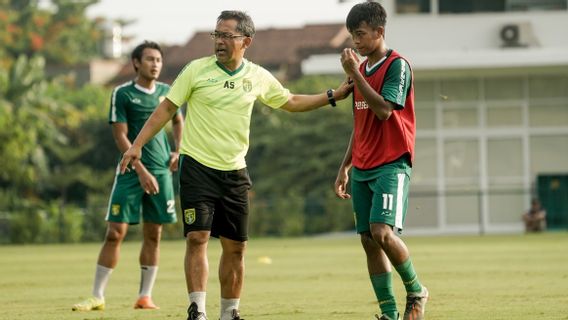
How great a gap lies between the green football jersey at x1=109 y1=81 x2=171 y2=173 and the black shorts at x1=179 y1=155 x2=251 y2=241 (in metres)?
2.77

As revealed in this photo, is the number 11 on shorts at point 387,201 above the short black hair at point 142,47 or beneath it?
beneath

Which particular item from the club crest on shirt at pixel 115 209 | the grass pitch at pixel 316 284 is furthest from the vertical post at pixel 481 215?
the club crest on shirt at pixel 115 209

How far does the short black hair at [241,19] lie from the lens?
9.79 metres

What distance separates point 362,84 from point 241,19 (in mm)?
1205

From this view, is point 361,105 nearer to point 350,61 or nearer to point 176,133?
point 350,61

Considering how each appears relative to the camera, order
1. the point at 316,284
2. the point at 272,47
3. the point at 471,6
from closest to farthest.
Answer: the point at 316,284 → the point at 471,6 → the point at 272,47

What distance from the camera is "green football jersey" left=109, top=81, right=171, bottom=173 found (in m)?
12.5

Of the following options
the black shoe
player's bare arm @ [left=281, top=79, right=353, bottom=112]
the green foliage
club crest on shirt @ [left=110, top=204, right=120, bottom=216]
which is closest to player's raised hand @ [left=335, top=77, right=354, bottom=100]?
→ player's bare arm @ [left=281, top=79, right=353, bottom=112]

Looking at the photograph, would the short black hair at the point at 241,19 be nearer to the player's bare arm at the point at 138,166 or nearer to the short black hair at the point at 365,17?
the short black hair at the point at 365,17

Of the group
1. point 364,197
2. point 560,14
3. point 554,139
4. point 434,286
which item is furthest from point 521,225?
point 364,197

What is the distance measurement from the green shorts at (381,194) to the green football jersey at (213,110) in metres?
0.91

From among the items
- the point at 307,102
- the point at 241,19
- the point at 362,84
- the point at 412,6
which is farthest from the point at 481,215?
the point at 362,84

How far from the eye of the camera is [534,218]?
36000mm

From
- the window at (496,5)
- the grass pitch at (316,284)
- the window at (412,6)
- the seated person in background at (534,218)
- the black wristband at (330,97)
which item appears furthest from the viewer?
the window at (412,6)
